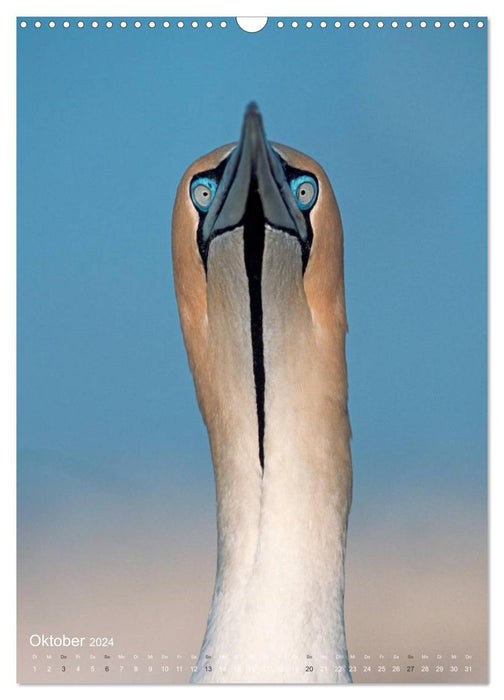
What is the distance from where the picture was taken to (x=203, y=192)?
227 centimetres

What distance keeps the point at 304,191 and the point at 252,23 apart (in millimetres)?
646

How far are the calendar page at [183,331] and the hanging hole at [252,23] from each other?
0.02 meters

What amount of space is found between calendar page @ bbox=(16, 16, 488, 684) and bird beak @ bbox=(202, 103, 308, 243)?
1.17 feet

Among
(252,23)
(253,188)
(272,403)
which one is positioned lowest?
(272,403)

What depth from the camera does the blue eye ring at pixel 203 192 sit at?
7.39ft

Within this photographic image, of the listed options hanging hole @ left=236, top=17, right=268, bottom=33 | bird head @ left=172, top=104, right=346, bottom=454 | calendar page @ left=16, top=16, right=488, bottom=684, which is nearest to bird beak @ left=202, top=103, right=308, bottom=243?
bird head @ left=172, top=104, right=346, bottom=454

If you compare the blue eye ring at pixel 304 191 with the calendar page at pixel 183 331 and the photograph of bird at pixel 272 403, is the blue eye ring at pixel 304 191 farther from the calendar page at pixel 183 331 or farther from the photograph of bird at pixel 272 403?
the calendar page at pixel 183 331

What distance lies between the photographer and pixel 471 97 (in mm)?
2590

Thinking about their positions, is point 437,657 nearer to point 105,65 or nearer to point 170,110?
point 170,110

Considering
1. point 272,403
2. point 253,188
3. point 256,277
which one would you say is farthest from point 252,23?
point 272,403

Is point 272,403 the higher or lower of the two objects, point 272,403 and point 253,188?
the lower

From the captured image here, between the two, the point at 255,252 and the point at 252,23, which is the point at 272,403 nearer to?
the point at 255,252

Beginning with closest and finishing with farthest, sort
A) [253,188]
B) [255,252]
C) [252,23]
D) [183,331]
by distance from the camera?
[253,188], [255,252], [183,331], [252,23]

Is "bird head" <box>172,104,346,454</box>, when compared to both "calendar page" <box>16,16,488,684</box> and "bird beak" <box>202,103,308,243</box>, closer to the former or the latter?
"bird beak" <box>202,103,308,243</box>
